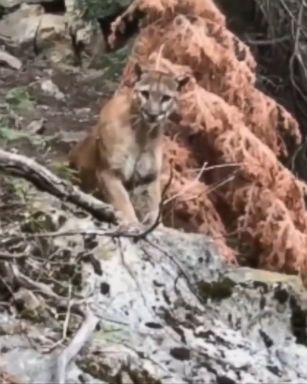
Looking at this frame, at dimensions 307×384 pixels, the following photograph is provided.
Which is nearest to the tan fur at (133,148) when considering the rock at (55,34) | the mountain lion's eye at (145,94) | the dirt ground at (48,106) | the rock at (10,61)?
the mountain lion's eye at (145,94)

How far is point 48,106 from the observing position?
396 inches

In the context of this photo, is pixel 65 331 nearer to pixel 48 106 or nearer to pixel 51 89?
pixel 48 106

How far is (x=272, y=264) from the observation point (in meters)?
8.25

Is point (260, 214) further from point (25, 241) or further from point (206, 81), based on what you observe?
point (25, 241)

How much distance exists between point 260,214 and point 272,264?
41cm

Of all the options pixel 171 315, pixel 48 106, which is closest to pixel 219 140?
pixel 48 106

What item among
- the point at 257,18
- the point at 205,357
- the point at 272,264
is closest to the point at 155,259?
the point at 205,357

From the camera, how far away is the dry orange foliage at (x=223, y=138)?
8.34 meters

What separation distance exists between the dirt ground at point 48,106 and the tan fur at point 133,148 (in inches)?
10.0

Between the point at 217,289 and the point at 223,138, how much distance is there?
7.97 feet

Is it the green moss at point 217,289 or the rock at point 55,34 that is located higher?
the green moss at point 217,289

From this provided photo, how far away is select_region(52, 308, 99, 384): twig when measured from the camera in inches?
180

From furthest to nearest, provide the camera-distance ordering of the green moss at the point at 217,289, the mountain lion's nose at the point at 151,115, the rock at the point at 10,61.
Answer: the rock at the point at 10,61, the mountain lion's nose at the point at 151,115, the green moss at the point at 217,289

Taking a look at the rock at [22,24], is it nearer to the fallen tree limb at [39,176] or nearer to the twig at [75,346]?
the fallen tree limb at [39,176]
